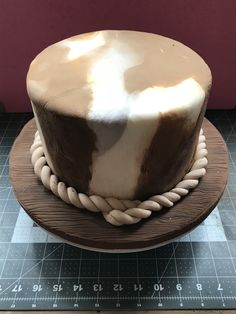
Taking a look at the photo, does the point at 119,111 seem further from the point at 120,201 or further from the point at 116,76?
the point at 120,201

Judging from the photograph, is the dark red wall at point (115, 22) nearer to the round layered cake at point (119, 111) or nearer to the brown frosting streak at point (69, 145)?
the round layered cake at point (119, 111)

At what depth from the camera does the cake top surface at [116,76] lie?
71 centimetres

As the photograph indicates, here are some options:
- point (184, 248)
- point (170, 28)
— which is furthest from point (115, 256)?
point (170, 28)

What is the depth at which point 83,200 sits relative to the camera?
0.82 m

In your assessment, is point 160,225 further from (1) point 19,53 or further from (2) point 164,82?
(1) point 19,53

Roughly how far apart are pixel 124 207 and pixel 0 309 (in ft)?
1.36

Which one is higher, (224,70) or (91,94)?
(91,94)

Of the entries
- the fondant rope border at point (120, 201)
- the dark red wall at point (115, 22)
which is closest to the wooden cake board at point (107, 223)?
the fondant rope border at point (120, 201)

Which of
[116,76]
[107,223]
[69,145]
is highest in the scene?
[116,76]

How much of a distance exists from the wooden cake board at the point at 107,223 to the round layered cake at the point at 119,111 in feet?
0.20

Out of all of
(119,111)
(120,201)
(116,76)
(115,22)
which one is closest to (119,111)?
(119,111)

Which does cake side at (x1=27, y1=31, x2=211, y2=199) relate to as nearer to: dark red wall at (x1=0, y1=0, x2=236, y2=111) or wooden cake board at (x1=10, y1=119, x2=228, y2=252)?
wooden cake board at (x1=10, y1=119, x2=228, y2=252)

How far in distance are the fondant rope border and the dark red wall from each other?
0.58 metres

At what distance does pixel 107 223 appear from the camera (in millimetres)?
812
